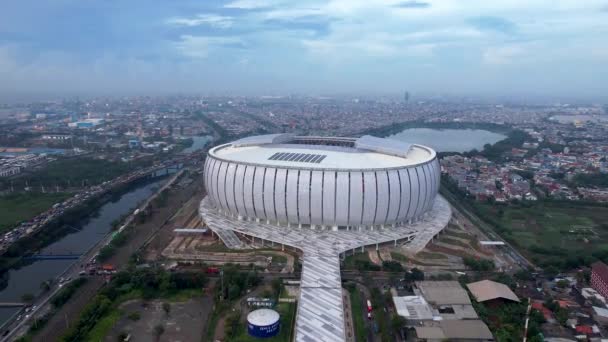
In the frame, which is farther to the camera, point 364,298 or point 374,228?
point 374,228

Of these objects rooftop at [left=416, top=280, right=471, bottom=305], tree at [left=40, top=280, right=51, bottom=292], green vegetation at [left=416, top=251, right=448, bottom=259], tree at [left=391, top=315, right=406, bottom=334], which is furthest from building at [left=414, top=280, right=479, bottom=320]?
tree at [left=40, top=280, right=51, bottom=292]

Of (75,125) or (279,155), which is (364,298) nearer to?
(279,155)

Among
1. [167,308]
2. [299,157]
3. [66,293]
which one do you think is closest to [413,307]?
[167,308]

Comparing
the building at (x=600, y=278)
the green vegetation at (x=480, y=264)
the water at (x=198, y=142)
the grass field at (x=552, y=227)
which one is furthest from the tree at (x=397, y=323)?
the water at (x=198, y=142)

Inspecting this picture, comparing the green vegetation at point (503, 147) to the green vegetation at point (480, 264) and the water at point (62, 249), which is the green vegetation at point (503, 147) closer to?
the green vegetation at point (480, 264)

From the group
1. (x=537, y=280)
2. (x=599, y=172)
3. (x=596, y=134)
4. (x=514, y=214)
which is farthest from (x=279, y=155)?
(x=596, y=134)

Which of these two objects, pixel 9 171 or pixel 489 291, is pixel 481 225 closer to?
pixel 489 291

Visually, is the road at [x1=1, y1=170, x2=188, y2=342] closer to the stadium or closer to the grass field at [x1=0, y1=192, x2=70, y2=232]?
the stadium

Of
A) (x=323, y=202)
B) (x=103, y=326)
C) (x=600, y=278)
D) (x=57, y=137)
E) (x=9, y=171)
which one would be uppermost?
(x=323, y=202)
